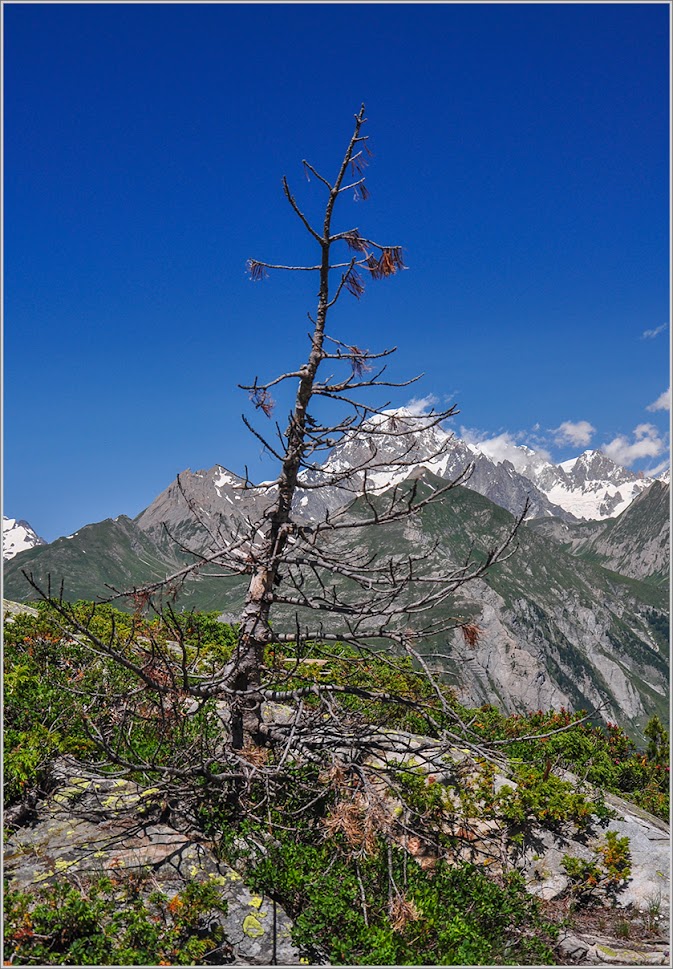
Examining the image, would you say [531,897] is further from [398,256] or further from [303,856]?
[398,256]

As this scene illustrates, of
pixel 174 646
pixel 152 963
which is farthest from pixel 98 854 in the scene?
pixel 174 646

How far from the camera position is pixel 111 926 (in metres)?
6.25

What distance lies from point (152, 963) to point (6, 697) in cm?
613

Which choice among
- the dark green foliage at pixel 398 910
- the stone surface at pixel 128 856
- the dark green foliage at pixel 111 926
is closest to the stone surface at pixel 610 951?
the dark green foliage at pixel 398 910

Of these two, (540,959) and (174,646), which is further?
(174,646)

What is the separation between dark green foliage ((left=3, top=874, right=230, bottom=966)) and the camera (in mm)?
5930

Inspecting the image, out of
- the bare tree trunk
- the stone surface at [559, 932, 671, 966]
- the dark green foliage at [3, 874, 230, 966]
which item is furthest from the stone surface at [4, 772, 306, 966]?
the stone surface at [559, 932, 671, 966]

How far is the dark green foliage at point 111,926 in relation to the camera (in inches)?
233

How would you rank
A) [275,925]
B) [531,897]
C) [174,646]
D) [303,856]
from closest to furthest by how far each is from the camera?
[275,925], [303,856], [531,897], [174,646]

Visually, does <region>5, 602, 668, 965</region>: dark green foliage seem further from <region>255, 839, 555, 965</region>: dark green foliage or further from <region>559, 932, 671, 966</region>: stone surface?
<region>559, 932, 671, 966</region>: stone surface

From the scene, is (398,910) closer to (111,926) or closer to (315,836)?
(315,836)

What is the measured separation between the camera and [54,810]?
8.30 m

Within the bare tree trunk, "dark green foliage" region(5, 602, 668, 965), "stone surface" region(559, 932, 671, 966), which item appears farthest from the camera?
the bare tree trunk

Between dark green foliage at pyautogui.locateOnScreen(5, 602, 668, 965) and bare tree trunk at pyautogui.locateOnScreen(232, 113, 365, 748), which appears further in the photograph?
bare tree trunk at pyautogui.locateOnScreen(232, 113, 365, 748)
